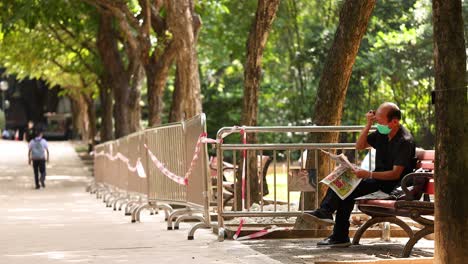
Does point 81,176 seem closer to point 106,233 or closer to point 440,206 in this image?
point 106,233

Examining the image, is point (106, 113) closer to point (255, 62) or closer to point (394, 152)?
point (255, 62)

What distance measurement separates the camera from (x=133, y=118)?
3145 centimetres

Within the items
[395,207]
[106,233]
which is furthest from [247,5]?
[395,207]

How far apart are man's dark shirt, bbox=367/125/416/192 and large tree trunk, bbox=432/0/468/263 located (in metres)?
3.19

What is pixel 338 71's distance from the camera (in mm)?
13516

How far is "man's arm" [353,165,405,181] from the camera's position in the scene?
444 inches

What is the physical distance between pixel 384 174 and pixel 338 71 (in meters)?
2.50

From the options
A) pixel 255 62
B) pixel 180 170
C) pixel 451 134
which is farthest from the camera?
pixel 255 62

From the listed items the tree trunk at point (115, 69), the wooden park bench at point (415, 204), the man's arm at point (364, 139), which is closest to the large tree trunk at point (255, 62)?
the man's arm at point (364, 139)

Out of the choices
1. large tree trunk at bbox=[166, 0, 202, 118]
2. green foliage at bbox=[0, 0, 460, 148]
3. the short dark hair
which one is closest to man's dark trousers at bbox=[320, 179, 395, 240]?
the short dark hair

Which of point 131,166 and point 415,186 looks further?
point 131,166

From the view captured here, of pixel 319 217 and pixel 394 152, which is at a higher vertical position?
pixel 394 152

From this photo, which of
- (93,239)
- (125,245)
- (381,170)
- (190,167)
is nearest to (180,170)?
(190,167)

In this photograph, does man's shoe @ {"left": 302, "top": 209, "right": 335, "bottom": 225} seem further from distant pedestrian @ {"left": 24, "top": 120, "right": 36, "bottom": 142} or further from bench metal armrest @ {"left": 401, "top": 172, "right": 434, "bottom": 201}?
distant pedestrian @ {"left": 24, "top": 120, "right": 36, "bottom": 142}
